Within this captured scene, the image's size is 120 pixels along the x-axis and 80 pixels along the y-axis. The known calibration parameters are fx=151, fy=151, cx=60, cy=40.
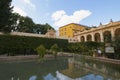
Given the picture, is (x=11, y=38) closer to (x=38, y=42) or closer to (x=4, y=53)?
(x=4, y=53)

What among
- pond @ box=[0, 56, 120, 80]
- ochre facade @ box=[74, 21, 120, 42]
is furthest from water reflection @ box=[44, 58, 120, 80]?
ochre facade @ box=[74, 21, 120, 42]

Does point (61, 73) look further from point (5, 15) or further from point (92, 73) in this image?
point (5, 15)

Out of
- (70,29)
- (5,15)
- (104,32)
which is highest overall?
(70,29)

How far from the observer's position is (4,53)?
22.3 metres

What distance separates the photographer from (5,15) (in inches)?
911

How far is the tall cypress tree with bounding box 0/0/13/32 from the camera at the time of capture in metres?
22.9

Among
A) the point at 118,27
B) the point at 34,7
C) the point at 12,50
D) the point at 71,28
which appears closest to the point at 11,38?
the point at 12,50

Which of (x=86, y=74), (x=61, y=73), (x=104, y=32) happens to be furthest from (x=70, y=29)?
(x=86, y=74)

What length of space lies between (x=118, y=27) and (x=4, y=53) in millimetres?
23879

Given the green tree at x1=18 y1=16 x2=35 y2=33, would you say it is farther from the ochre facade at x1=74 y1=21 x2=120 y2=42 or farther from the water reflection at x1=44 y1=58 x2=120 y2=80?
the water reflection at x1=44 y1=58 x2=120 y2=80

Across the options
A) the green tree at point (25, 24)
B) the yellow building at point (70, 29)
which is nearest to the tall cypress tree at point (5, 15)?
the green tree at point (25, 24)

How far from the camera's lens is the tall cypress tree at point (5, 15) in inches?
900

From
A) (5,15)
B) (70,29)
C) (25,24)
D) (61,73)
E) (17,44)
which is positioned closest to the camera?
(61,73)

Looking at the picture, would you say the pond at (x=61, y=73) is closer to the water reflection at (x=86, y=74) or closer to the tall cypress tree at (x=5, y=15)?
the water reflection at (x=86, y=74)
